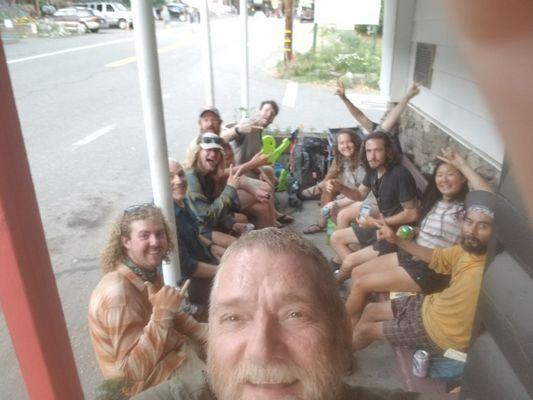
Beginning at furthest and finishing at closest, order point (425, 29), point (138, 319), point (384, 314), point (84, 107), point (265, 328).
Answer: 1. point (84, 107)
2. point (425, 29)
3. point (384, 314)
4. point (138, 319)
5. point (265, 328)

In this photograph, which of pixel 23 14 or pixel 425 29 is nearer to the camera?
pixel 425 29

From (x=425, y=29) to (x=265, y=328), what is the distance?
4735mm

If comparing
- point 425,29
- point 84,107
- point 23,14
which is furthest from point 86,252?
point 23,14

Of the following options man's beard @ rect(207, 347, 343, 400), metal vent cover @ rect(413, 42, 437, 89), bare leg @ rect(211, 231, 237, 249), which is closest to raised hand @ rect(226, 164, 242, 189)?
bare leg @ rect(211, 231, 237, 249)

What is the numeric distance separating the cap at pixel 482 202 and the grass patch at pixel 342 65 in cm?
1246

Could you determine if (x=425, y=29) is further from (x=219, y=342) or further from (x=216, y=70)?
(x=216, y=70)

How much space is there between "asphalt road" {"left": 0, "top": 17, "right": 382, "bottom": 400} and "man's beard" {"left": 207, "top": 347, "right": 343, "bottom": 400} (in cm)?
195

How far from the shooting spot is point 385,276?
118 inches

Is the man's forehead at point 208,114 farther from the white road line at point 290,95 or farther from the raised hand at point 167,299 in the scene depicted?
the white road line at point 290,95

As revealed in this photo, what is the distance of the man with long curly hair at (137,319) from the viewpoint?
6.24ft

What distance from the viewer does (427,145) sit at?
4754mm

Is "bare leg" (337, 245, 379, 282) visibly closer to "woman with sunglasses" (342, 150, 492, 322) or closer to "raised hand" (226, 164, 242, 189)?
"woman with sunglasses" (342, 150, 492, 322)

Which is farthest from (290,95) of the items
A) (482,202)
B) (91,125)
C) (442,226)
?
(482,202)

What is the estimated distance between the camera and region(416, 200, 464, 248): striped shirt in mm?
2863
